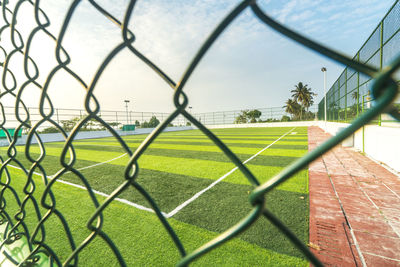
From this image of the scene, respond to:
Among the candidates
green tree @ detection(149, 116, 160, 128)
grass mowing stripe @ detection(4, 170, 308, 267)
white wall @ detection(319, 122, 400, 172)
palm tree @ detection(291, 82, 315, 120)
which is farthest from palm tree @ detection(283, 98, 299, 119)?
grass mowing stripe @ detection(4, 170, 308, 267)

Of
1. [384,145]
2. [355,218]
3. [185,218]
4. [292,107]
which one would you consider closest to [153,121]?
[384,145]

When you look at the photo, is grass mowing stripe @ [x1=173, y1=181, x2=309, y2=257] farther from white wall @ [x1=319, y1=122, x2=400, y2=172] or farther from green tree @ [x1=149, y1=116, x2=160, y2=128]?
green tree @ [x1=149, y1=116, x2=160, y2=128]

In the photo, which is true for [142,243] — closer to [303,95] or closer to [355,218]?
[355,218]

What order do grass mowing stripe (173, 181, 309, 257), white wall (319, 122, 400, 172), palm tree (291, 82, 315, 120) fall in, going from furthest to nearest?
palm tree (291, 82, 315, 120) → white wall (319, 122, 400, 172) → grass mowing stripe (173, 181, 309, 257)

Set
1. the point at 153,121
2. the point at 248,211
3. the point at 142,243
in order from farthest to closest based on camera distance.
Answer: the point at 153,121
the point at 248,211
the point at 142,243

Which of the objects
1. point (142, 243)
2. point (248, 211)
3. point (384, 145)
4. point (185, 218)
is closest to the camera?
point (142, 243)

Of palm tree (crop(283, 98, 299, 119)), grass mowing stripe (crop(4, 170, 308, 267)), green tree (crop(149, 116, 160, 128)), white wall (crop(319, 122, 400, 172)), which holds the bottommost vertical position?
grass mowing stripe (crop(4, 170, 308, 267))

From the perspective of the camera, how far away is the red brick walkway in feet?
5.85

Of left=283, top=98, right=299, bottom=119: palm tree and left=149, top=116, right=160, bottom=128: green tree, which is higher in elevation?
left=283, top=98, right=299, bottom=119: palm tree

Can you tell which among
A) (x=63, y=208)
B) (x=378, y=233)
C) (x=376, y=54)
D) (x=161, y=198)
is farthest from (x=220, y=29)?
(x=376, y=54)

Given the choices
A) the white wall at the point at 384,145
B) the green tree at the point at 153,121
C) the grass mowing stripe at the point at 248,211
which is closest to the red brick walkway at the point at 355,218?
the grass mowing stripe at the point at 248,211

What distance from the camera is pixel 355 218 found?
7.84 feet

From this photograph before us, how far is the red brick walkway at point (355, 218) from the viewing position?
1.78 metres

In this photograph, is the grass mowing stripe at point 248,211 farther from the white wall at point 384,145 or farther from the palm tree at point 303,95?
the palm tree at point 303,95
